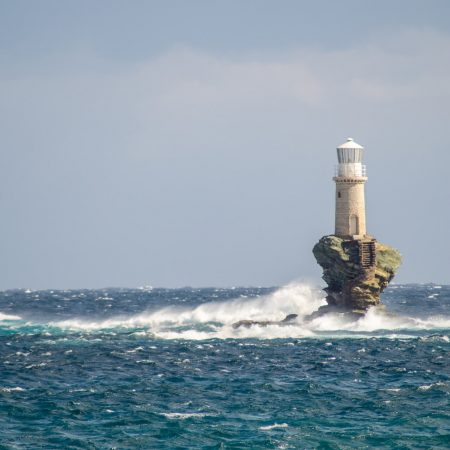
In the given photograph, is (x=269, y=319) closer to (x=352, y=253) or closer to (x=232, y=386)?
(x=352, y=253)

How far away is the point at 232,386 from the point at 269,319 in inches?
1732

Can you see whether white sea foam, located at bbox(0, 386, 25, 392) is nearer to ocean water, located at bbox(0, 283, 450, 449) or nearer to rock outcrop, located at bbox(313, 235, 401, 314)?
ocean water, located at bbox(0, 283, 450, 449)

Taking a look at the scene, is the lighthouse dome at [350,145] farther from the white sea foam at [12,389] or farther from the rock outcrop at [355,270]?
the white sea foam at [12,389]

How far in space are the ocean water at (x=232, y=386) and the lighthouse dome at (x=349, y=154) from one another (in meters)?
15.0

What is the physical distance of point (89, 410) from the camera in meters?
48.5

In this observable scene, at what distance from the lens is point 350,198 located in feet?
301

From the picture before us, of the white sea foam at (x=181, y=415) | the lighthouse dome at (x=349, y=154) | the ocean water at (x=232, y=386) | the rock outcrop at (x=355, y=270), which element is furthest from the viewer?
the lighthouse dome at (x=349, y=154)

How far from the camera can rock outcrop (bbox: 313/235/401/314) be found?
89.2 m

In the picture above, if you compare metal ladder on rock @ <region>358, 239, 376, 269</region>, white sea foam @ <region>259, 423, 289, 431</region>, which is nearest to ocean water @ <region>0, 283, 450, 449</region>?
white sea foam @ <region>259, 423, 289, 431</region>

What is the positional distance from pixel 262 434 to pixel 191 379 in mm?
14456

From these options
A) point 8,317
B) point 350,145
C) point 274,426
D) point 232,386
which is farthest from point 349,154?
point 274,426

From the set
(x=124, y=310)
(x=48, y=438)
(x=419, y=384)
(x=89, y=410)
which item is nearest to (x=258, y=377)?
(x=419, y=384)

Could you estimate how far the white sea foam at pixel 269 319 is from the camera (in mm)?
83312

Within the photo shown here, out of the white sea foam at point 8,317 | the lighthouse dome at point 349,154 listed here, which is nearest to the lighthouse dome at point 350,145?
the lighthouse dome at point 349,154
